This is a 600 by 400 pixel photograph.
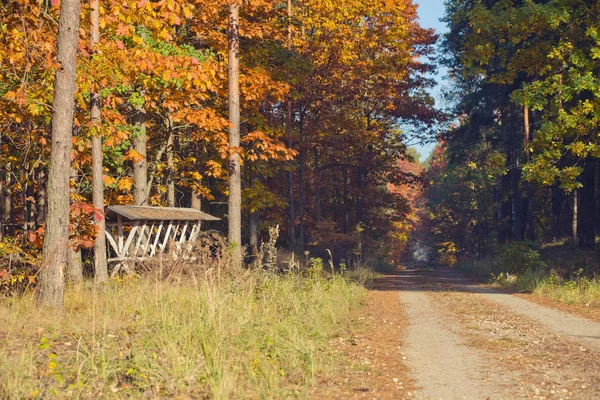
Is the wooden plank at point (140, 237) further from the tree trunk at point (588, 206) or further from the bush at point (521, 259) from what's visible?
the tree trunk at point (588, 206)

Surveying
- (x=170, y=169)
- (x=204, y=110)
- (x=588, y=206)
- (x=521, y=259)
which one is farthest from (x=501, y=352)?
(x=588, y=206)

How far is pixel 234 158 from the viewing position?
62.1 ft

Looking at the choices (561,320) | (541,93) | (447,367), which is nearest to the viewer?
(447,367)

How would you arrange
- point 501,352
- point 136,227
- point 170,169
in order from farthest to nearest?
1. point 170,169
2. point 136,227
3. point 501,352

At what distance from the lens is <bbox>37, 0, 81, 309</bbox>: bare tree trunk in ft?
34.3

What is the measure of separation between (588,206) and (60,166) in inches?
838

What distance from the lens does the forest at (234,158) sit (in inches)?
331

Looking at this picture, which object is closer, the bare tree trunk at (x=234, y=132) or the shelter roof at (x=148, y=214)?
the shelter roof at (x=148, y=214)

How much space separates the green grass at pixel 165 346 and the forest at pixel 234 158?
0.04 metres

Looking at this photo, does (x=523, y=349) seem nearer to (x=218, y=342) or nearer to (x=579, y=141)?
(x=218, y=342)

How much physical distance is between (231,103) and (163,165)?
747 cm

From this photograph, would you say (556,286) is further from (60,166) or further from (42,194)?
(42,194)

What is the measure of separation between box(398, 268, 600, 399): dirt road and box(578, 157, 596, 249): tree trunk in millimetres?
11097

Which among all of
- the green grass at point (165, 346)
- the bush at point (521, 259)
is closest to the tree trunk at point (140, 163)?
the green grass at point (165, 346)
